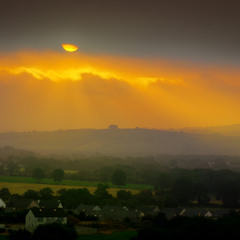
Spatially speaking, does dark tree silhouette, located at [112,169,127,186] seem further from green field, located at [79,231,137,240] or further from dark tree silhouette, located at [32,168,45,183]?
green field, located at [79,231,137,240]

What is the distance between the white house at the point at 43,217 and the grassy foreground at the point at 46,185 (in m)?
29.3

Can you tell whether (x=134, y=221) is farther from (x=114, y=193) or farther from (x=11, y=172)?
(x=11, y=172)

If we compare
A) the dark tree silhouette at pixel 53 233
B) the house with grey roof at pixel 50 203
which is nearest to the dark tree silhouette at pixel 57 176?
the house with grey roof at pixel 50 203

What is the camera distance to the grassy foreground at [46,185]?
4368 inches

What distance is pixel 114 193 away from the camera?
109000 millimetres

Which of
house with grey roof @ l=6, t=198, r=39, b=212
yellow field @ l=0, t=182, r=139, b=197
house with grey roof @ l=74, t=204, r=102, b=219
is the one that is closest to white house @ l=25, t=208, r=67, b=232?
house with grey roof @ l=74, t=204, r=102, b=219

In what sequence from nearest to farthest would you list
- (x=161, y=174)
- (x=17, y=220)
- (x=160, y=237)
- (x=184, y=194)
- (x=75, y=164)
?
(x=160, y=237) < (x=17, y=220) < (x=184, y=194) < (x=161, y=174) < (x=75, y=164)

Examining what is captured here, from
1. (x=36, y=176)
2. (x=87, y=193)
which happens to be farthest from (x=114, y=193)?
(x=36, y=176)

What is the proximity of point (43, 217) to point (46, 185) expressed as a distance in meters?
44.4

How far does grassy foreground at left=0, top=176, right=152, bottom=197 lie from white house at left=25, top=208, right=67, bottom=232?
96.0 ft

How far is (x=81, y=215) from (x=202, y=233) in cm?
2485

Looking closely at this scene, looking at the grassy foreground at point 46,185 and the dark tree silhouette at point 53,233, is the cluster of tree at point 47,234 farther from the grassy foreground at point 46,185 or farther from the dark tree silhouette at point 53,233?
the grassy foreground at point 46,185

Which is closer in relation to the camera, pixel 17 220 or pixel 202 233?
pixel 202 233

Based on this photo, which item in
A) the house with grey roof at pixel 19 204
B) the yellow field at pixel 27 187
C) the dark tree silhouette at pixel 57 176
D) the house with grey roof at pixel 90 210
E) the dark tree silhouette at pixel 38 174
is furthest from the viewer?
the dark tree silhouette at pixel 38 174
